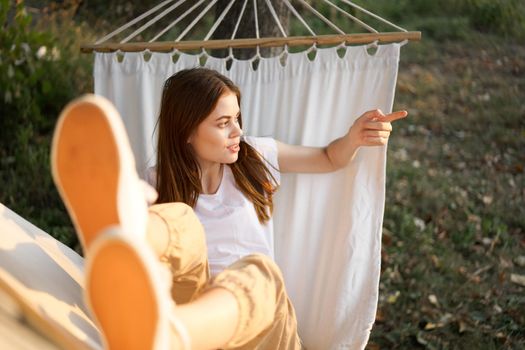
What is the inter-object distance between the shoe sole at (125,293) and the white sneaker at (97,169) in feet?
0.37

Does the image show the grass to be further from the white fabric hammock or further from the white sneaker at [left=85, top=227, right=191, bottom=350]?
the white sneaker at [left=85, top=227, right=191, bottom=350]

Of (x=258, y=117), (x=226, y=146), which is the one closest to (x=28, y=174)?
(x=258, y=117)

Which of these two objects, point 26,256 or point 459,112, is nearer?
point 26,256

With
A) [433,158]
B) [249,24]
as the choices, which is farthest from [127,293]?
[433,158]

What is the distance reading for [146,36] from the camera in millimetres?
4668

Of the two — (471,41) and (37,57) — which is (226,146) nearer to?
(37,57)

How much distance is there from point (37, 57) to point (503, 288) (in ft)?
7.53

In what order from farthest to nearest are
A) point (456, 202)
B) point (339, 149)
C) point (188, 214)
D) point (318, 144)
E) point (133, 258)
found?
point (456, 202) < point (318, 144) < point (339, 149) < point (188, 214) < point (133, 258)

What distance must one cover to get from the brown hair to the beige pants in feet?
1.10

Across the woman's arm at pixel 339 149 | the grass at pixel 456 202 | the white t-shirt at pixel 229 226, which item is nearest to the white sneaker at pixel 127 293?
the white t-shirt at pixel 229 226

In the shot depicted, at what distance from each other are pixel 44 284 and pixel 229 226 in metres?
0.56

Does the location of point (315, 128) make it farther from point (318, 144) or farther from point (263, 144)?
point (263, 144)

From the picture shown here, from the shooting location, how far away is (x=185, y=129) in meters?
1.86

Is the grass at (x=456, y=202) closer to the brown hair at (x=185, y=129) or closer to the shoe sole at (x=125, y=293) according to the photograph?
the brown hair at (x=185, y=129)
